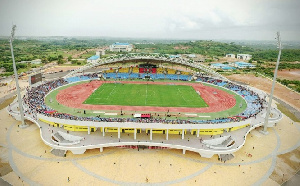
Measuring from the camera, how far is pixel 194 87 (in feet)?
195

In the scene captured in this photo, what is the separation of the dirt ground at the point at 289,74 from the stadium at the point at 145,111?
4319 centimetres

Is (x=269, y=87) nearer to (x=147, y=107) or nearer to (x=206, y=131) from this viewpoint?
(x=147, y=107)

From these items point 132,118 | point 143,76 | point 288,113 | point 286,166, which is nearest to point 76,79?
point 143,76

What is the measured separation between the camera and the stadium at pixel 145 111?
30344 millimetres

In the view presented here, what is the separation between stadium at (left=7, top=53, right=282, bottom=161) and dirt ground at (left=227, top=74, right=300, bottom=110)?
41.6 ft

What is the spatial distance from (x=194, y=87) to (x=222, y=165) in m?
33.6

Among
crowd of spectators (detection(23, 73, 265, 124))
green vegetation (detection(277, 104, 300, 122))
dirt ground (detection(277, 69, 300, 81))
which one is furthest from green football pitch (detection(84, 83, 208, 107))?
dirt ground (detection(277, 69, 300, 81))

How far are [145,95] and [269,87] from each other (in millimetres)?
46719

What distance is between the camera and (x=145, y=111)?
40219 millimetres

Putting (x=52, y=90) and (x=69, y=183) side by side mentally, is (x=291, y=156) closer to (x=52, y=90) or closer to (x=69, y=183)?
(x=69, y=183)

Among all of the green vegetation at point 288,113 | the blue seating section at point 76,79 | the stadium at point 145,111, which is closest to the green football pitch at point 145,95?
the stadium at point 145,111

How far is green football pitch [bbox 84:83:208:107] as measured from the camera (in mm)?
44969

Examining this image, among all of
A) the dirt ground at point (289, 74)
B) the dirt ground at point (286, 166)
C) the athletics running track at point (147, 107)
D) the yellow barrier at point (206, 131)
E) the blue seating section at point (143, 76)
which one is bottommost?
the dirt ground at point (286, 166)

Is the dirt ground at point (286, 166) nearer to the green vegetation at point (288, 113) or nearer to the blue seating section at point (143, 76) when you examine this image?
the green vegetation at point (288, 113)
